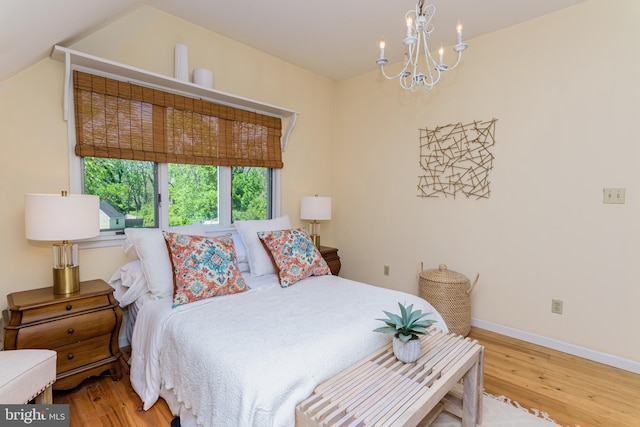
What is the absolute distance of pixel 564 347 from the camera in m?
2.53

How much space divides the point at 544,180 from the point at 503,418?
1853mm

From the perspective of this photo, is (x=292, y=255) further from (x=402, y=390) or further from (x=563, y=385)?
(x=563, y=385)

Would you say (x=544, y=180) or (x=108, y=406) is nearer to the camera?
(x=108, y=406)

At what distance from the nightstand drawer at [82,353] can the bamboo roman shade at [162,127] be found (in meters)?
1.23

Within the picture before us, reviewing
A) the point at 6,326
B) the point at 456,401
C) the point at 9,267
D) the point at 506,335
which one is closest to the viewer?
the point at 6,326

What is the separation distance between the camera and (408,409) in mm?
1192

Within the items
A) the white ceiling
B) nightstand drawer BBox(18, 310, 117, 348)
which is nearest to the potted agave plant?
nightstand drawer BBox(18, 310, 117, 348)

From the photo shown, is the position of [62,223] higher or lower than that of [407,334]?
higher

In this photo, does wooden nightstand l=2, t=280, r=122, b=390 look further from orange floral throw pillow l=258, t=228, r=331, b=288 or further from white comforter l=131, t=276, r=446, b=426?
orange floral throw pillow l=258, t=228, r=331, b=288

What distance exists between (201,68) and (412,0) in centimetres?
178

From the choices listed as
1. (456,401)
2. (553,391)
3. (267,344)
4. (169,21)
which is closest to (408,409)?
(267,344)

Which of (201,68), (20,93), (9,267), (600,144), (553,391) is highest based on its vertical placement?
(201,68)

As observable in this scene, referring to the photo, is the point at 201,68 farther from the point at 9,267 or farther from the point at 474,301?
the point at 474,301

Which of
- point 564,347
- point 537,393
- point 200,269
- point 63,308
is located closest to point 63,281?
point 63,308
